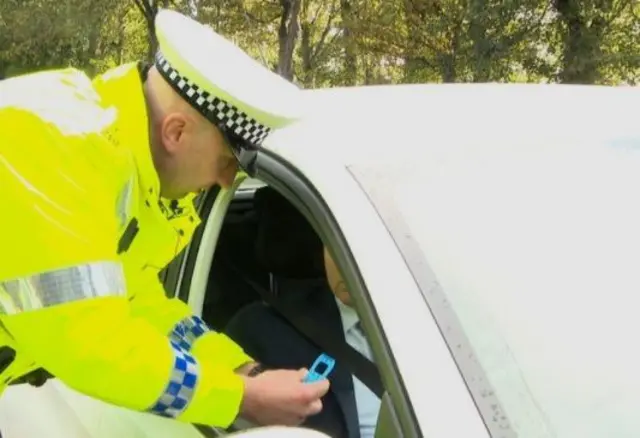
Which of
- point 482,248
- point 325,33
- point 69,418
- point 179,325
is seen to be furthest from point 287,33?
point 482,248

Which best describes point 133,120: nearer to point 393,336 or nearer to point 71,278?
point 71,278

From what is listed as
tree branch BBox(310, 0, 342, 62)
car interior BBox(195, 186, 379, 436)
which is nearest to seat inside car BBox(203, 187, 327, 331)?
car interior BBox(195, 186, 379, 436)

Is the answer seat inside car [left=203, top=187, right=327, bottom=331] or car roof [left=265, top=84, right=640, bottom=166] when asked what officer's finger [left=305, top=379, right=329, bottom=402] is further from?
seat inside car [left=203, top=187, right=327, bottom=331]

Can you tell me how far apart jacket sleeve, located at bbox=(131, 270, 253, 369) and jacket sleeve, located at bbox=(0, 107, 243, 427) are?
1.18 feet

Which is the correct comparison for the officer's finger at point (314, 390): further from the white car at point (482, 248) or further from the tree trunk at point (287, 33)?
the tree trunk at point (287, 33)

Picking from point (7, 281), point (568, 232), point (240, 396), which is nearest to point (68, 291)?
point (7, 281)

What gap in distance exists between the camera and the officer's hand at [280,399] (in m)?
1.54

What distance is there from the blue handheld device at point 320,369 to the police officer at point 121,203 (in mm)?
56

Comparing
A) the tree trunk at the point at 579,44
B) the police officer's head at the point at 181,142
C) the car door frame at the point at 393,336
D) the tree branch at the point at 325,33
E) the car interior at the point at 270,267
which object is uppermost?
the police officer's head at the point at 181,142

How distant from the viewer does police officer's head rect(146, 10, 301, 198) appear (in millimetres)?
1525

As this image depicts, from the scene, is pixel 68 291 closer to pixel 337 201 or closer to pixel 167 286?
pixel 337 201

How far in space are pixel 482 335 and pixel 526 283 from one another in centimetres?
14

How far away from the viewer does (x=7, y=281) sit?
1.39 m

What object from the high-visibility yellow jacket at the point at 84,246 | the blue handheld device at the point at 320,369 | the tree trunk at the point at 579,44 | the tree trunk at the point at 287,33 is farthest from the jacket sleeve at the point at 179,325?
the tree trunk at the point at 287,33
